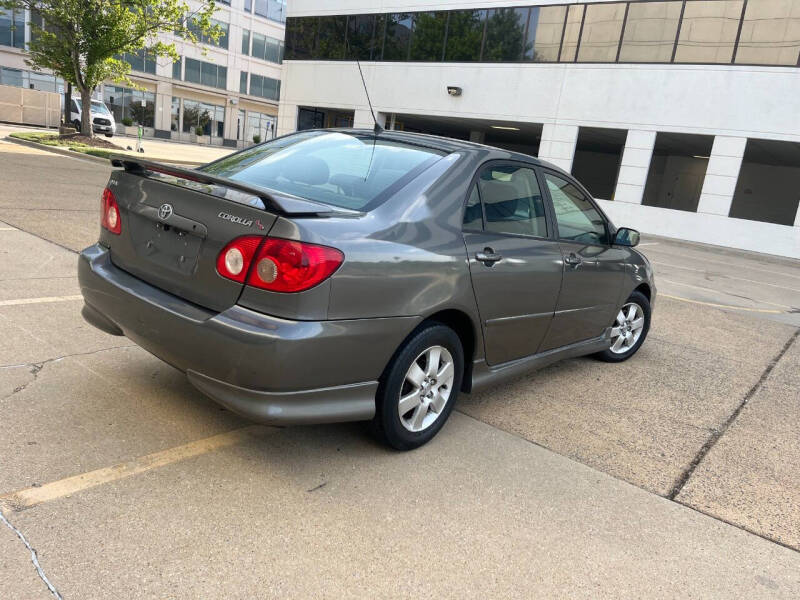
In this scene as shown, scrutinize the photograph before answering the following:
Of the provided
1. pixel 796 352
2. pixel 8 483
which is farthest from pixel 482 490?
pixel 796 352

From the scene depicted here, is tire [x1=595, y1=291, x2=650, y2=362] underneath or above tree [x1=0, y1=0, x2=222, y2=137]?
underneath

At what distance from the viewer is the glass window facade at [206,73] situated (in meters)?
50.0

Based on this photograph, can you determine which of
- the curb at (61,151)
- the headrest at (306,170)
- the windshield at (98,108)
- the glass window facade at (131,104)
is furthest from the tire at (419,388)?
the glass window facade at (131,104)

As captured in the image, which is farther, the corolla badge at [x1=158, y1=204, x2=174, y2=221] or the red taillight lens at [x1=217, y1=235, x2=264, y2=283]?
the corolla badge at [x1=158, y1=204, x2=174, y2=221]

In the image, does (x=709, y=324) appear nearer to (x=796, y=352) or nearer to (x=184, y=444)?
(x=796, y=352)

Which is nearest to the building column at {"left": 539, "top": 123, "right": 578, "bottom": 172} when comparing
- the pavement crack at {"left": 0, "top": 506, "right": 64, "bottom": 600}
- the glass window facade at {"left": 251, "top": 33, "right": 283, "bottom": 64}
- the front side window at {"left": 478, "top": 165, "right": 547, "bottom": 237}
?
the front side window at {"left": 478, "top": 165, "right": 547, "bottom": 237}

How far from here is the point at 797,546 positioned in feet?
9.25

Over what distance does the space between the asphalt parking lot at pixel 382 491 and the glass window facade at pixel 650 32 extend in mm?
17736

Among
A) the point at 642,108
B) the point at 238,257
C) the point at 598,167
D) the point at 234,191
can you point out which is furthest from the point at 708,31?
the point at 238,257

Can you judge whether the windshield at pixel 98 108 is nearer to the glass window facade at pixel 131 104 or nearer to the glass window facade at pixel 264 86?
the glass window facade at pixel 131 104

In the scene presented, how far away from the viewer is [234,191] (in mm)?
2789

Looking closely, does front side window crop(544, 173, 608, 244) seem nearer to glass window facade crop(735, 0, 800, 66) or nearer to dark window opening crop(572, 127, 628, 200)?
glass window facade crop(735, 0, 800, 66)

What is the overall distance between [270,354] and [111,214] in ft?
4.77

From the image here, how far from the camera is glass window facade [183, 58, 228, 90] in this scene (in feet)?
164
